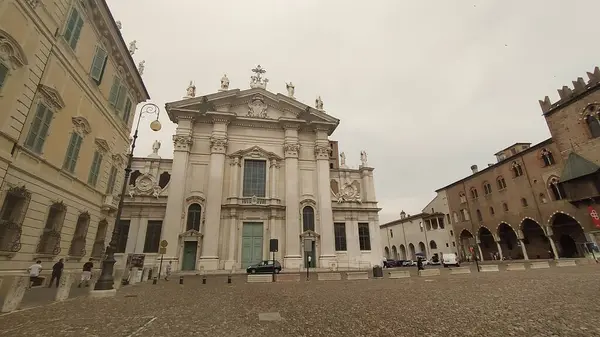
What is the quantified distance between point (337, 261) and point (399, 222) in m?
33.8

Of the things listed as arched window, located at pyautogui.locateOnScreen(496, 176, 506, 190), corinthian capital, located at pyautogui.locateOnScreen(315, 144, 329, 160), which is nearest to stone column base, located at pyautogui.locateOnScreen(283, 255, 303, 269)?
corinthian capital, located at pyautogui.locateOnScreen(315, 144, 329, 160)

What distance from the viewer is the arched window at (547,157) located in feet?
98.1

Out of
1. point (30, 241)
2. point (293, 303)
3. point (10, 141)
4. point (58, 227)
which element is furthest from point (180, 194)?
point (293, 303)

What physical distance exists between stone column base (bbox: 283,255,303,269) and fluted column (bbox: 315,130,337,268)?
7.28 ft

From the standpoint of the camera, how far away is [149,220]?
26031 mm

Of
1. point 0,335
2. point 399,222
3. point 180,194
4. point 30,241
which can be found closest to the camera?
point 0,335

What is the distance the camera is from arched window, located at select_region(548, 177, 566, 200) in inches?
1120

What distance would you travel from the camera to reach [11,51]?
8898mm

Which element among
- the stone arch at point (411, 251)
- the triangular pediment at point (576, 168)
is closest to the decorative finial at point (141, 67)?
the triangular pediment at point (576, 168)

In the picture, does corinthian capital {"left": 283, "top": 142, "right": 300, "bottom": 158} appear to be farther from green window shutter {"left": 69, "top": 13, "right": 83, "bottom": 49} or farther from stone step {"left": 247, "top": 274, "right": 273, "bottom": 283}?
green window shutter {"left": 69, "top": 13, "right": 83, "bottom": 49}

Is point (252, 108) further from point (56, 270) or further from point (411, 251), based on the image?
point (411, 251)

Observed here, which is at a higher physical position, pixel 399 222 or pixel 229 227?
pixel 399 222

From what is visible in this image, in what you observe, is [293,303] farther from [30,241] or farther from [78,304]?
[30,241]

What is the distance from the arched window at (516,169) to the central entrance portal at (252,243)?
31.7m
